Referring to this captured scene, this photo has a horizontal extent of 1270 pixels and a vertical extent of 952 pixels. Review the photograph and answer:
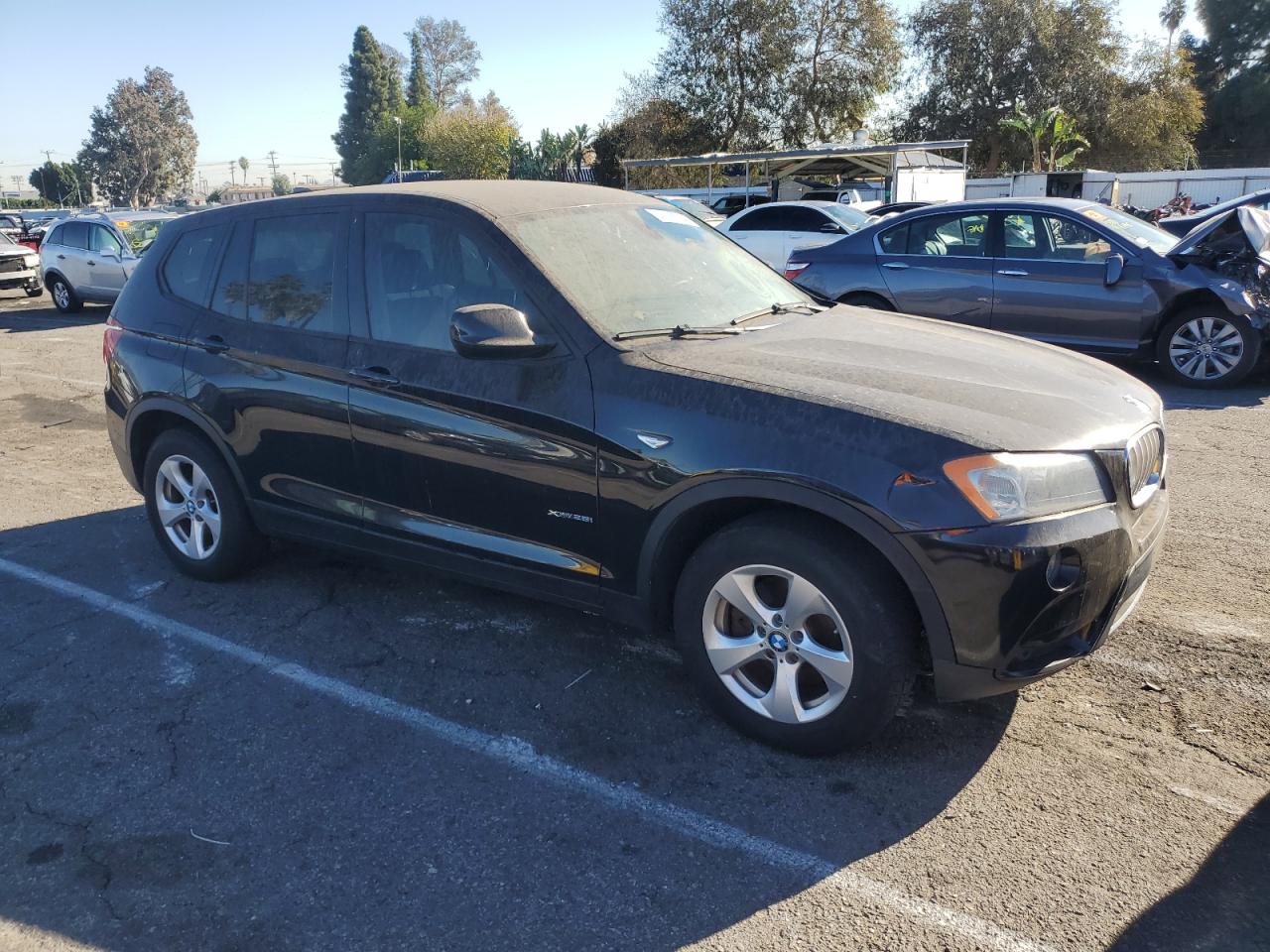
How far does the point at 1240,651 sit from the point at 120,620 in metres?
4.70

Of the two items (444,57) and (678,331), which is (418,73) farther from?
(678,331)

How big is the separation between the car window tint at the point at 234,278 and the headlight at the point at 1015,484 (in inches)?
129

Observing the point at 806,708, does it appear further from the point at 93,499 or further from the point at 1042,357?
the point at 93,499

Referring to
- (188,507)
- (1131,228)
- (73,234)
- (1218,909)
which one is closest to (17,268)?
(73,234)

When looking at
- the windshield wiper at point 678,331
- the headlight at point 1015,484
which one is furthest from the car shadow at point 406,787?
the windshield wiper at point 678,331

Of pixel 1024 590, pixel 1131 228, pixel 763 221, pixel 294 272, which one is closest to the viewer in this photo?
pixel 1024 590

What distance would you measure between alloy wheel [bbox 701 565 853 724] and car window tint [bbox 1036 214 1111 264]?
661 centimetres

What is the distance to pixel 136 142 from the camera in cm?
10038

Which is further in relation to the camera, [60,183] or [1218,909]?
[60,183]

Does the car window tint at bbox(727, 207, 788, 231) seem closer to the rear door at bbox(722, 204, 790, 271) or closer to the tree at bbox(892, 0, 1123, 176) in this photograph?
the rear door at bbox(722, 204, 790, 271)

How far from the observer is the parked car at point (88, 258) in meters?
16.4

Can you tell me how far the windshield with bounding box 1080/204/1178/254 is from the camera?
834 centimetres

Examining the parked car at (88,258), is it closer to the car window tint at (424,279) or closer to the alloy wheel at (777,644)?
the car window tint at (424,279)

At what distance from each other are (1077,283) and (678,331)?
6.05 m
